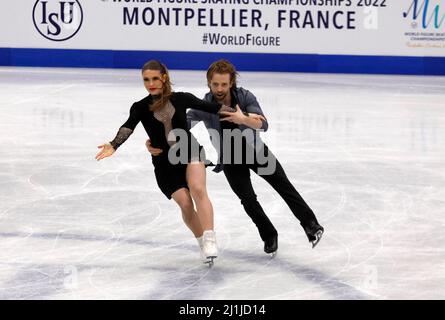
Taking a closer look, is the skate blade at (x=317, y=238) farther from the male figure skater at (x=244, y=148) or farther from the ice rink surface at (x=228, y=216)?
the ice rink surface at (x=228, y=216)

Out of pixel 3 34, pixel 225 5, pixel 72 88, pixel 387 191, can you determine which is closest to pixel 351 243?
pixel 387 191

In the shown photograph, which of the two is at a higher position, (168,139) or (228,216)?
(168,139)

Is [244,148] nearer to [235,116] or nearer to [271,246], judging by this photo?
[235,116]

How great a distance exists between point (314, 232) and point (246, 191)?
1.35ft

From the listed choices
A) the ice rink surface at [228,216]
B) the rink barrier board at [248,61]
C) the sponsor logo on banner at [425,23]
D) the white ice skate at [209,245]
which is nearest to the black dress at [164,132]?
the white ice skate at [209,245]

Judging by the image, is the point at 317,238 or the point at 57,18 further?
the point at 57,18

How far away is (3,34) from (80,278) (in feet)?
44.3

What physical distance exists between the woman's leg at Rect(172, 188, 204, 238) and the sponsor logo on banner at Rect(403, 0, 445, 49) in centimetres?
1295

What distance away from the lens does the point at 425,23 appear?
16.6 m

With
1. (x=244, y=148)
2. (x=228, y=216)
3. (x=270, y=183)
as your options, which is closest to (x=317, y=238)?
(x=270, y=183)

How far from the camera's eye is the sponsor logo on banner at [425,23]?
54.3 feet

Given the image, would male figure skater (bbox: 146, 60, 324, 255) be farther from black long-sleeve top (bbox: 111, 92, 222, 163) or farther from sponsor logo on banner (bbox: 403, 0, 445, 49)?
sponsor logo on banner (bbox: 403, 0, 445, 49)

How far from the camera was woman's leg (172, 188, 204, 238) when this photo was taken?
14.4ft
